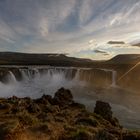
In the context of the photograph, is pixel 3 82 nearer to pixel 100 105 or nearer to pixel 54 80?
pixel 54 80

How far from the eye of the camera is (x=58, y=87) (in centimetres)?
4203

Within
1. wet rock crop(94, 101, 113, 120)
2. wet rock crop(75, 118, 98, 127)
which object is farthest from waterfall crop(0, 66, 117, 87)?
wet rock crop(75, 118, 98, 127)

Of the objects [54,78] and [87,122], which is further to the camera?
[54,78]

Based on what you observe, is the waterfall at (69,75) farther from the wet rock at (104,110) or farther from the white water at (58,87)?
the wet rock at (104,110)

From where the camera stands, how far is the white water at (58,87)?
29562 millimetres

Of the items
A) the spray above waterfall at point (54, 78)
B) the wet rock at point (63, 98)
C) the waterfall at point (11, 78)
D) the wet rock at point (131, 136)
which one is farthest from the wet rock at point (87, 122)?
the waterfall at point (11, 78)

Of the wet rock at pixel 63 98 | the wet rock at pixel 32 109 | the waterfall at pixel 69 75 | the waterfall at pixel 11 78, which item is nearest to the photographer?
the wet rock at pixel 32 109

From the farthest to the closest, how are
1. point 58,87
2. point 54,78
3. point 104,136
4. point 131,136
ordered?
point 54,78 → point 58,87 → point 131,136 → point 104,136

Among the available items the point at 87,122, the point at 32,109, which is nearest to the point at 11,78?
the point at 32,109

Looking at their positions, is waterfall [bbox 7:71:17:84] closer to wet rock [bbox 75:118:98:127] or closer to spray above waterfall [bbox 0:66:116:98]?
spray above waterfall [bbox 0:66:116:98]

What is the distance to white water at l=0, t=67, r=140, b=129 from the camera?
1164 inches

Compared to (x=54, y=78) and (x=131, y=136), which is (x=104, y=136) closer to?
(x=131, y=136)

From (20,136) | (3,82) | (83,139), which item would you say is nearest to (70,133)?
(83,139)

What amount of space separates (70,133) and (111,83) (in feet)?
121
